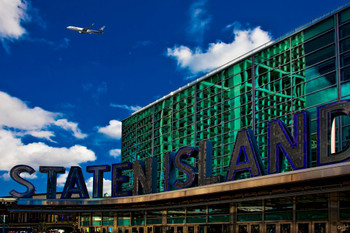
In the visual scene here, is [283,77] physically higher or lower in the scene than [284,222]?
higher

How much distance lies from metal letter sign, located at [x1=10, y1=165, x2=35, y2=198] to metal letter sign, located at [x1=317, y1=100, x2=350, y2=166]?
3594cm

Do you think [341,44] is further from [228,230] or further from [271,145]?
[228,230]

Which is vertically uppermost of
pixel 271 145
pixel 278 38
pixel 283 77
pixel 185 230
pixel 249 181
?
pixel 278 38

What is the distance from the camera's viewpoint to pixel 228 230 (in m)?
41.7

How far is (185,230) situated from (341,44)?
2320 centimetres

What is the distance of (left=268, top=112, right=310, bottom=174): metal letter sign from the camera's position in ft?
104

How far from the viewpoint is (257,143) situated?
4581cm

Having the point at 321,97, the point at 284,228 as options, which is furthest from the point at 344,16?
the point at 284,228

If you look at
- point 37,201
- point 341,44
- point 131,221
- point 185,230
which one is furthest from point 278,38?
point 37,201

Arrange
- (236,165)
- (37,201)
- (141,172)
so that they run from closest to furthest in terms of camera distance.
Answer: (236,165) < (141,172) < (37,201)

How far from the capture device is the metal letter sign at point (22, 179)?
177ft

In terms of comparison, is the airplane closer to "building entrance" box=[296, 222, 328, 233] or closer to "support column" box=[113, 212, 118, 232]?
"support column" box=[113, 212, 118, 232]

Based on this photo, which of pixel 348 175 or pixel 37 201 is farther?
pixel 37 201

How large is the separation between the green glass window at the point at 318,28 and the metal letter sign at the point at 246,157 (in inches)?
434
